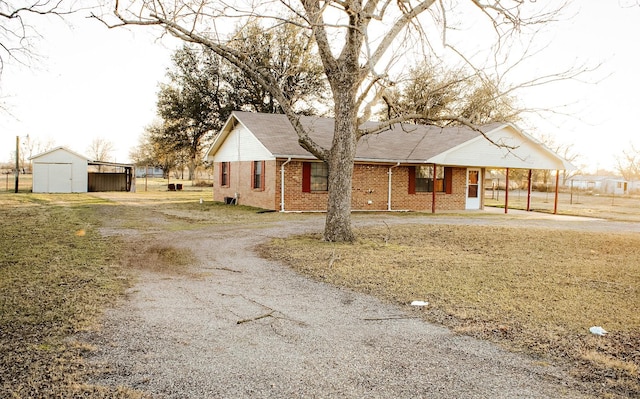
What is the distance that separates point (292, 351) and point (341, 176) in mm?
7741

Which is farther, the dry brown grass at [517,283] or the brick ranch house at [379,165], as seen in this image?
the brick ranch house at [379,165]

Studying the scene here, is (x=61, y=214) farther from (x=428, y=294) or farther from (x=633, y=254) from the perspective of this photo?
(x=633, y=254)

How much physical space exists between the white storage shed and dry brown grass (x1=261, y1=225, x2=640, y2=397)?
27447 mm

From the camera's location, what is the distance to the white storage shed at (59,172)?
33031 mm

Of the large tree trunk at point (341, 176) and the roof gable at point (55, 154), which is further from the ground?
the roof gable at point (55, 154)

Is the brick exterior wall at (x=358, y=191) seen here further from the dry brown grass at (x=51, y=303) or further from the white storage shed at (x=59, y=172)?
the white storage shed at (x=59, y=172)

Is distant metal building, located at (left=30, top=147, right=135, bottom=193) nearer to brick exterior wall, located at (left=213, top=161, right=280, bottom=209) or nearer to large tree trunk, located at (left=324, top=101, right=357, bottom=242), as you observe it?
brick exterior wall, located at (left=213, top=161, right=280, bottom=209)

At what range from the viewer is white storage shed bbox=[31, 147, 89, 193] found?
33.0m

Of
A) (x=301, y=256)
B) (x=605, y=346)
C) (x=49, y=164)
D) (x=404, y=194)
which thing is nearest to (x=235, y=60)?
(x=301, y=256)

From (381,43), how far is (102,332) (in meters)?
9.20

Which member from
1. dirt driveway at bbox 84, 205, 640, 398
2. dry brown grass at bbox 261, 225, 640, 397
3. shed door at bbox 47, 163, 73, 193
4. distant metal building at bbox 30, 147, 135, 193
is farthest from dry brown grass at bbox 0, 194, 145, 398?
shed door at bbox 47, 163, 73, 193

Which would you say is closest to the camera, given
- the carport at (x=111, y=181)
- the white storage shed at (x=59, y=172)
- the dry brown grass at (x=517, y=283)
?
the dry brown grass at (x=517, y=283)

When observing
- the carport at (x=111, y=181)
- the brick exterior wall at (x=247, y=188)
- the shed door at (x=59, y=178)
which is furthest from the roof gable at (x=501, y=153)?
the shed door at (x=59, y=178)

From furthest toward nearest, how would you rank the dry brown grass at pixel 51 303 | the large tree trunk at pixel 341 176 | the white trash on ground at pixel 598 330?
the large tree trunk at pixel 341 176 < the white trash on ground at pixel 598 330 < the dry brown grass at pixel 51 303
